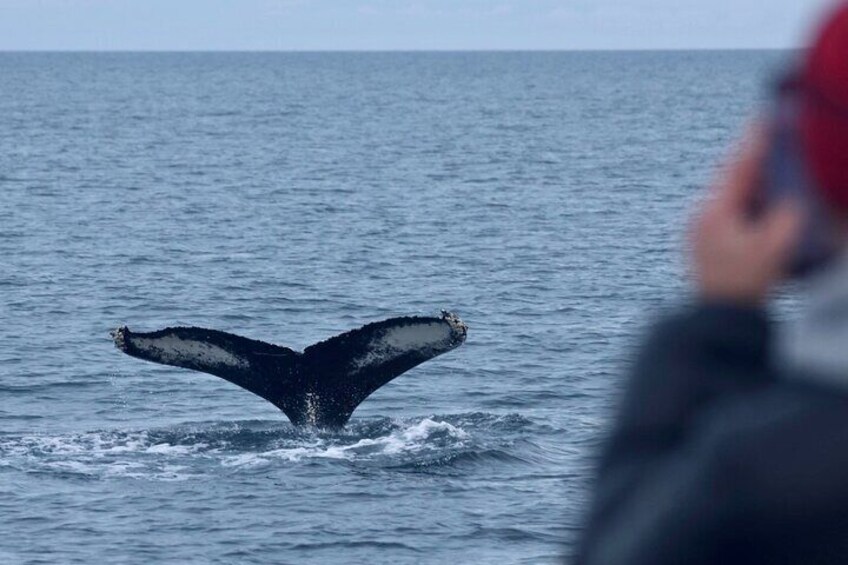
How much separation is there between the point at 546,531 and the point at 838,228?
18629 mm

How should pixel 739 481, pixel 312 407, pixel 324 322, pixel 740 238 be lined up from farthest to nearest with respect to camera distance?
pixel 324 322, pixel 312 407, pixel 740 238, pixel 739 481

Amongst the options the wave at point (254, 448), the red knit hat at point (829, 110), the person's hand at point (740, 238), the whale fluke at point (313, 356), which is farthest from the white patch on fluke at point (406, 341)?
the red knit hat at point (829, 110)

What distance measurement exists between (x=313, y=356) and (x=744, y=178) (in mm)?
17453

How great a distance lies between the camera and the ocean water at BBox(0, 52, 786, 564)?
20141 millimetres

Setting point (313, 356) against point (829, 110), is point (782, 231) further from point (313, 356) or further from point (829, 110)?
point (313, 356)

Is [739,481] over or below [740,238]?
below

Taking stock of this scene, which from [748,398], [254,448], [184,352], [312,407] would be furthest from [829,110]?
[254,448]

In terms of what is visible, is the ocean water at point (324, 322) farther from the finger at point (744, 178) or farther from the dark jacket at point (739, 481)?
the dark jacket at point (739, 481)

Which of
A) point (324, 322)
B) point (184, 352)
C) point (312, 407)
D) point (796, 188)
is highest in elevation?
point (324, 322)

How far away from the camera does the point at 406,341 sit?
17891mm

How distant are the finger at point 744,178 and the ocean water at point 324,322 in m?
0.05

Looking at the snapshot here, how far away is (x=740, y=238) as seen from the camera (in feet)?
5.55

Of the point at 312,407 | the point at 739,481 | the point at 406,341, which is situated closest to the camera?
the point at 739,481

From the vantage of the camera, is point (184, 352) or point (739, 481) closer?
point (739, 481)
